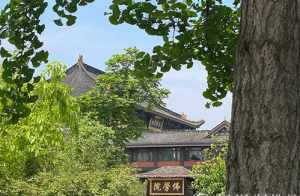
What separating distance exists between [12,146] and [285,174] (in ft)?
35.5

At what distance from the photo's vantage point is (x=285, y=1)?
3.19 meters

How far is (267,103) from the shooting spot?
3041mm

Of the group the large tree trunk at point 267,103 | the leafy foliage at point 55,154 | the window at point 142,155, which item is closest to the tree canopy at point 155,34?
the large tree trunk at point 267,103

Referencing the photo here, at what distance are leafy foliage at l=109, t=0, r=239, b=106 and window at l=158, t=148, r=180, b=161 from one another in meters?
41.3

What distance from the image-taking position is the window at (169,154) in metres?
46.6

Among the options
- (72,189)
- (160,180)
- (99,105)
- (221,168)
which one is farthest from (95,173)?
(99,105)

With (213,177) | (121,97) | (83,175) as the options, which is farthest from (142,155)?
(83,175)

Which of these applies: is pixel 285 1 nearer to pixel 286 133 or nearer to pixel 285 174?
pixel 286 133

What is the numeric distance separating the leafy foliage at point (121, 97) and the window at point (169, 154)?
14.6 m

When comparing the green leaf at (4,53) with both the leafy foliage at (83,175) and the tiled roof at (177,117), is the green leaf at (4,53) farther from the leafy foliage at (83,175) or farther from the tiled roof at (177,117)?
the tiled roof at (177,117)

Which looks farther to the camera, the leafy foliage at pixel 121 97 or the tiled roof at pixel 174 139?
the tiled roof at pixel 174 139

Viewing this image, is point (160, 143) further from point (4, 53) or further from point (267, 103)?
point (267, 103)

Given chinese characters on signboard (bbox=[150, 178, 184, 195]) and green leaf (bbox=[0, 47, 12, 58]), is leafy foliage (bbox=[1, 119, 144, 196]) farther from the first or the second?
green leaf (bbox=[0, 47, 12, 58])

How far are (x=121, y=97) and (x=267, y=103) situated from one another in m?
28.2
